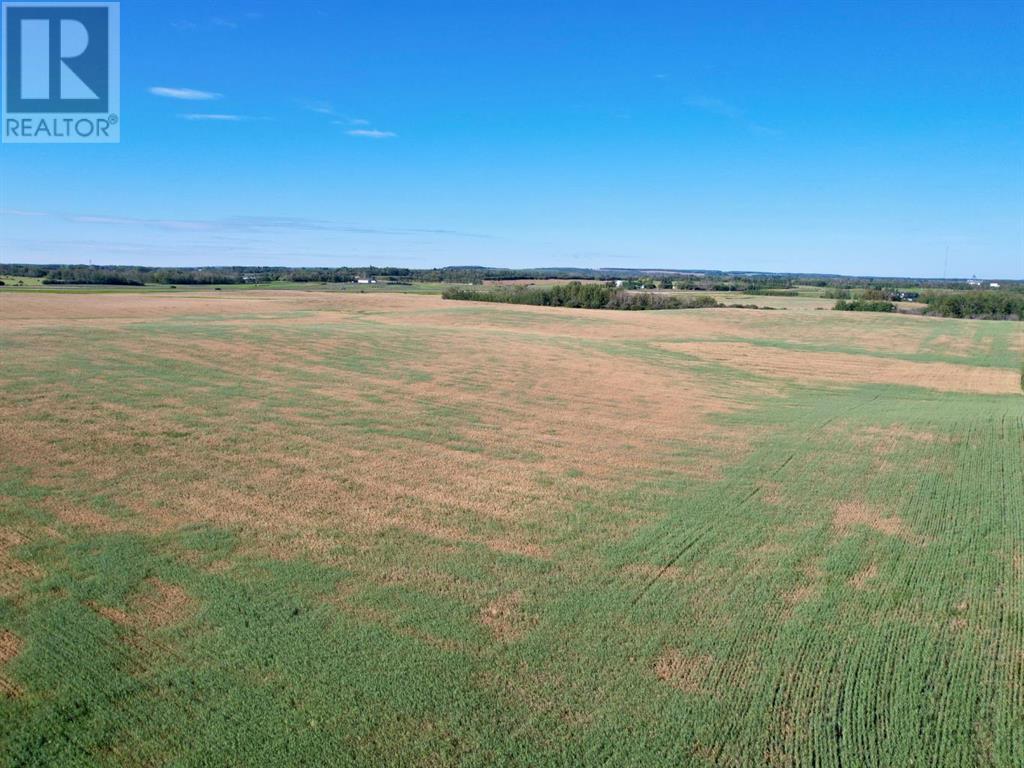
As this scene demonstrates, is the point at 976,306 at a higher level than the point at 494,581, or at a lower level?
higher

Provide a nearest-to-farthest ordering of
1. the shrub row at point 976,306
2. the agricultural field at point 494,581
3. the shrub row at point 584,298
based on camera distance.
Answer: the agricultural field at point 494,581, the shrub row at point 976,306, the shrub row at point 584,298

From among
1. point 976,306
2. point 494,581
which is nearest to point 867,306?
point 976,306

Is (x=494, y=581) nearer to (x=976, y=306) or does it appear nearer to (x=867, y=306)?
(x=867, y=306)

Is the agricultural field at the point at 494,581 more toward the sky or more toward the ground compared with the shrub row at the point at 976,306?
more toward the ground

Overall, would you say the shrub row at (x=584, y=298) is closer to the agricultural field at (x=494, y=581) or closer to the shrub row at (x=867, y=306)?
the shrub row at (x=867, y=306)

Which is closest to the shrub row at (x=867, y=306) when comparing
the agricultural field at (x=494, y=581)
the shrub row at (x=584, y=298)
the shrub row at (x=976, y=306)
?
the shrub row at (x=976, y=306)

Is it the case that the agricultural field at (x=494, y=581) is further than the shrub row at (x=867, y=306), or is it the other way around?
the shrub row at (x=867, y=306)

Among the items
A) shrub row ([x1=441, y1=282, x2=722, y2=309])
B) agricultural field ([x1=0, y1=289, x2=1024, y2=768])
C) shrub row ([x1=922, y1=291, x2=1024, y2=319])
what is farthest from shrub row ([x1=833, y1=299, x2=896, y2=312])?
agricultural field ([x1=0, y1=289, x2=1024, y2=768])

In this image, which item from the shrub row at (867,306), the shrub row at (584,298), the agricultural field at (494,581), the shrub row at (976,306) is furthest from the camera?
the shrub row at (584,298)

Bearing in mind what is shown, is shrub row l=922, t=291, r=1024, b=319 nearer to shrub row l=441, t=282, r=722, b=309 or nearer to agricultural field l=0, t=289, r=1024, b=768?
shrub row l=441, t=282, r=722, b=309
